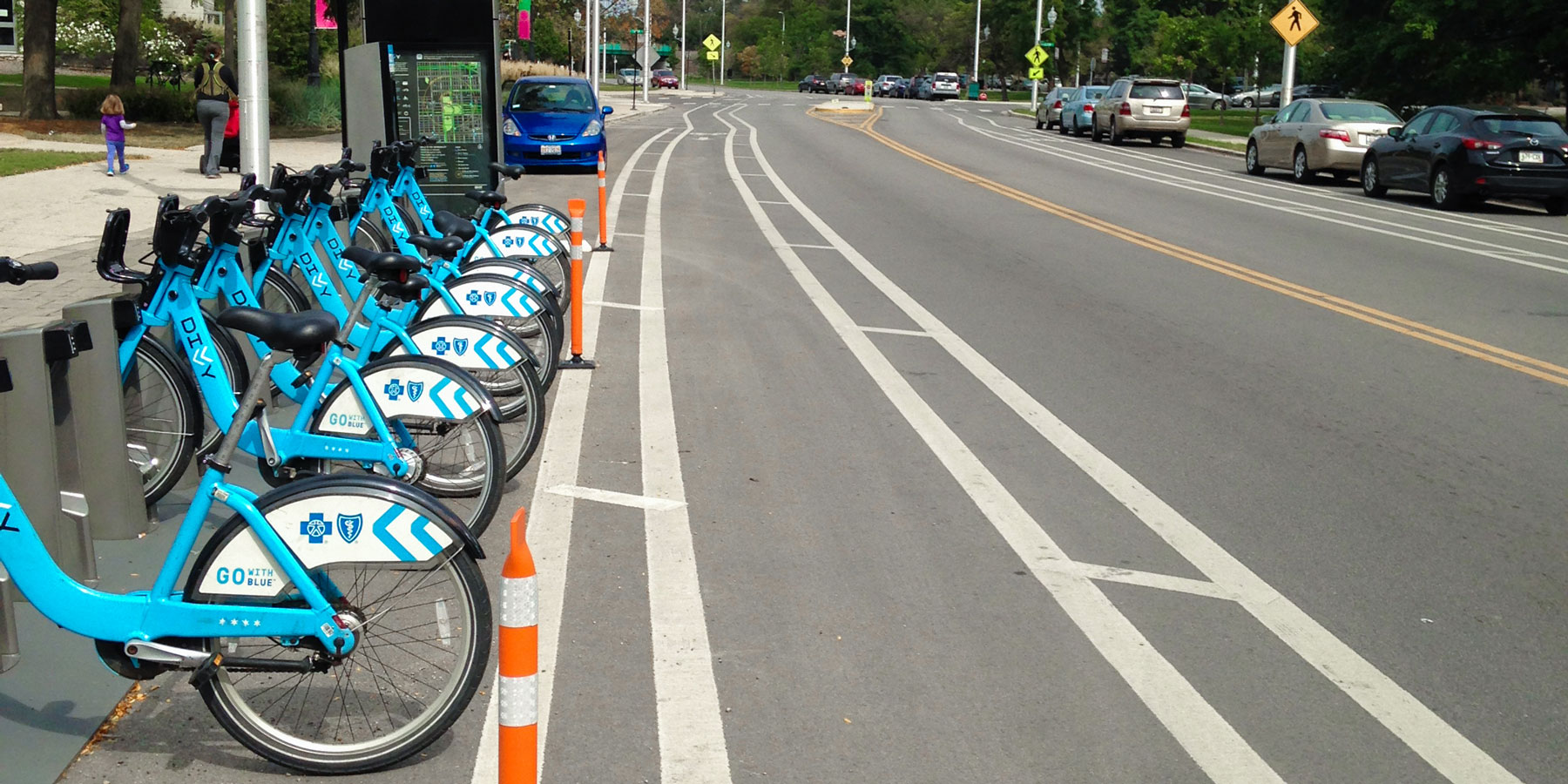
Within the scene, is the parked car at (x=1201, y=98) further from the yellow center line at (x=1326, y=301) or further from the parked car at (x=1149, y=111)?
the yellow center line at (x=1326, y=301)

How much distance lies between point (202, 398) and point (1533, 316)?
1086 centimetres

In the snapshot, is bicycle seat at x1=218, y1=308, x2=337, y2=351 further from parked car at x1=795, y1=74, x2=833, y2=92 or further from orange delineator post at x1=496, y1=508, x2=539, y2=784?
parked car at x1=795, y1=74, x2=833, y2=92

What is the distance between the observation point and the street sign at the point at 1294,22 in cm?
3434

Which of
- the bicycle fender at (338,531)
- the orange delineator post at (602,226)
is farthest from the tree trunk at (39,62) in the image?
the bicycle fender at (338,531)

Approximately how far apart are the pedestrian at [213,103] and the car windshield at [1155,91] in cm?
2468

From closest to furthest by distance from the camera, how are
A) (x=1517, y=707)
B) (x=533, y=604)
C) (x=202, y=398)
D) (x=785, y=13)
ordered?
(x=533, y=604), (x=1517, y=707), (x=202, y=398), (x=785, y=13)

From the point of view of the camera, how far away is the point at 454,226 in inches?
356

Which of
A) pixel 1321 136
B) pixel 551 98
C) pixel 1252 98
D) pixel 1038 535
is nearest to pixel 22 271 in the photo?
pixel 1038 535

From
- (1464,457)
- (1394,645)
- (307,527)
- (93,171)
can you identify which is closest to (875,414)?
(1464,457)

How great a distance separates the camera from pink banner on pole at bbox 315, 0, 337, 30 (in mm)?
29906

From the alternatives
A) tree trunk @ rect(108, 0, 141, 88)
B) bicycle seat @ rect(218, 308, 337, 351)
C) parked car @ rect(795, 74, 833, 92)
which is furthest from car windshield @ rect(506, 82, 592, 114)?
parked car @ rect(795, 74, 833, 92)

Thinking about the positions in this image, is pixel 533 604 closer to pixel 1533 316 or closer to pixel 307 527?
pixel 307 527

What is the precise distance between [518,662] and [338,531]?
48.9 inches

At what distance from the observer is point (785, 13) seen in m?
159
